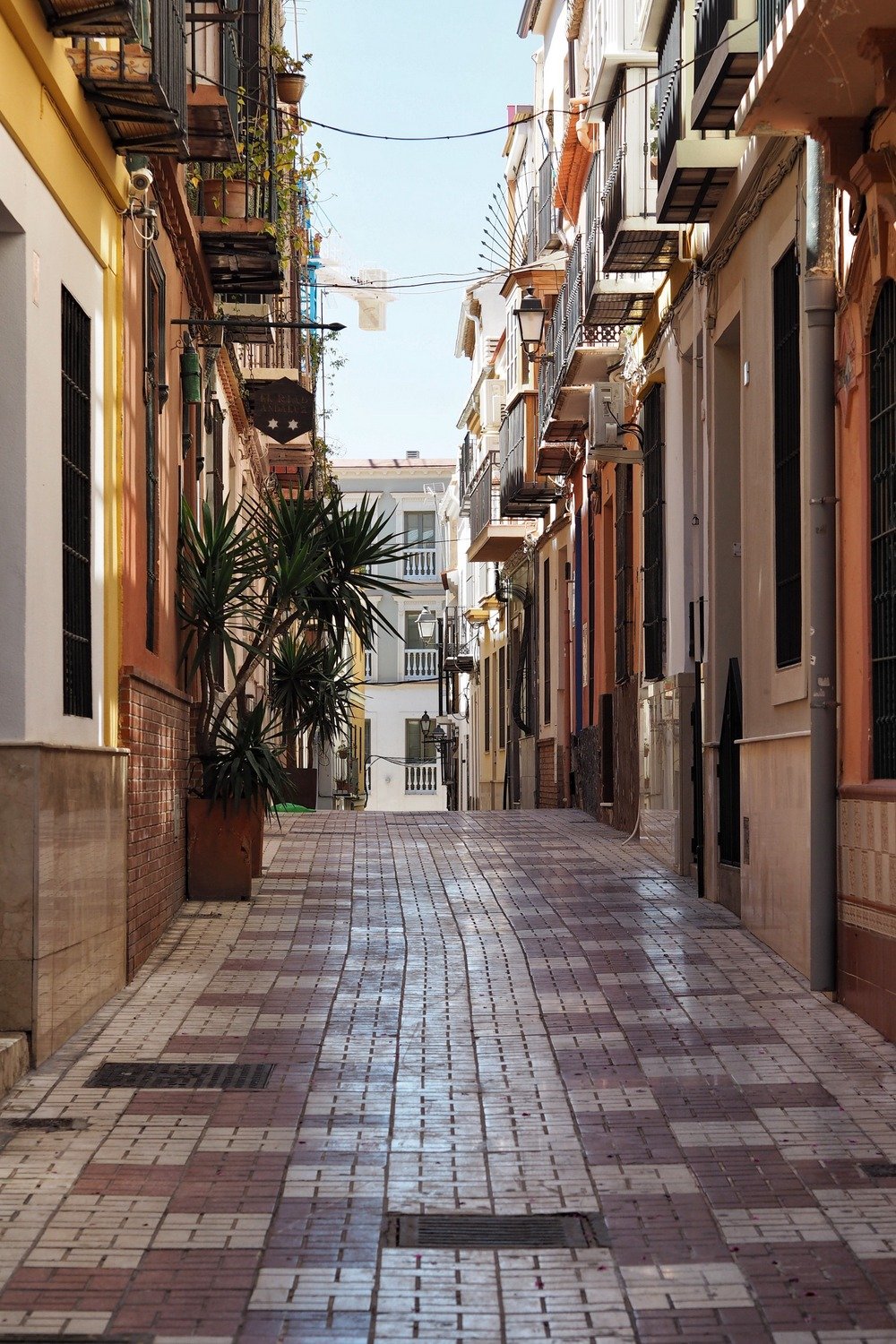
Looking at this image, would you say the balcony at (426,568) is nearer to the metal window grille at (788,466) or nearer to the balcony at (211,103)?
the balcony at (211,103)

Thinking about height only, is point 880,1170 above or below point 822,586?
below

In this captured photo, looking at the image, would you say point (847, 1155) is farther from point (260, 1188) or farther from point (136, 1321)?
point (136, 1321)

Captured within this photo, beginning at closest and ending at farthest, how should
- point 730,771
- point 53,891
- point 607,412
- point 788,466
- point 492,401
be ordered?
point 53,891, point 788,466, point 730,771, point 607,412, point 492,401

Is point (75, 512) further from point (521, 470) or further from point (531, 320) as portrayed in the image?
point (521, 470)

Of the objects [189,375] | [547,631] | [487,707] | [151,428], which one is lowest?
[487,707]

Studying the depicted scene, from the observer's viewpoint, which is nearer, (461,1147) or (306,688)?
(461,1147)

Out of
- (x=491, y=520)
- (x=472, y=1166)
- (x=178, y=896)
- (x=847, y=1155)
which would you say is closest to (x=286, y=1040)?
(x=472, y=1166)

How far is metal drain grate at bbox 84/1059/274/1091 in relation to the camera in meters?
7.15

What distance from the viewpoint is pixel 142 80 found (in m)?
8.44

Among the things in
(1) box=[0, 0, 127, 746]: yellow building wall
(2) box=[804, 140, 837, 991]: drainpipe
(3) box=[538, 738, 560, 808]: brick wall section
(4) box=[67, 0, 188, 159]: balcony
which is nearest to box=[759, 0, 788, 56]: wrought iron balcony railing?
(2) box=[804, 140, 837, 991]: drainpipe

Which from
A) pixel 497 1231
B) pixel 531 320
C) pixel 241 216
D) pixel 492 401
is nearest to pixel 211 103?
pixel 241 216

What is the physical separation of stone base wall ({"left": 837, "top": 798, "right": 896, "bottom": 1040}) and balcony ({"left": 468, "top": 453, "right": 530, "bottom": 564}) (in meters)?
21.3

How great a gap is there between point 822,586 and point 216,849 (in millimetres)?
5402

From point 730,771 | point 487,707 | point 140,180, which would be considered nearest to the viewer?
point 140,180
